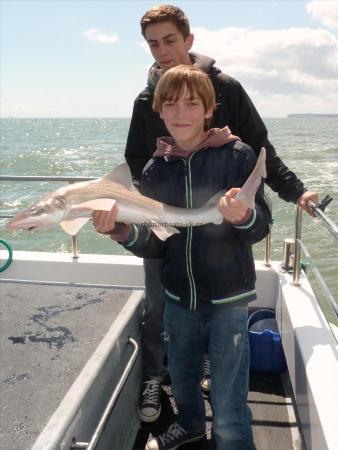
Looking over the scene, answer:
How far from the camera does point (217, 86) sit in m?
2.81

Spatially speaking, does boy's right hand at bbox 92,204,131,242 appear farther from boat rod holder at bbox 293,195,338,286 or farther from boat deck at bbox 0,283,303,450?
boat rod holder at bbox 293,195,338,286

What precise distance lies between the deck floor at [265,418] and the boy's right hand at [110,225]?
149cm

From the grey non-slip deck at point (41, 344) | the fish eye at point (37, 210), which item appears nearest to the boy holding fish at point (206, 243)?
the fish eye at point (37, 210)

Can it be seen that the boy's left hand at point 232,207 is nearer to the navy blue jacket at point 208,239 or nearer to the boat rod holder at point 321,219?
the navy blue jacket at point 208,239

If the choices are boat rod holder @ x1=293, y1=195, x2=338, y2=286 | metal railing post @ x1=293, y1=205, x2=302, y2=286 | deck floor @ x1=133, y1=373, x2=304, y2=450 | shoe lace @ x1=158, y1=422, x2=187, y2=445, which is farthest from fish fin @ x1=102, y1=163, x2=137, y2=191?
deck floor @ x1=133, y1=373, x2=304, y2=450

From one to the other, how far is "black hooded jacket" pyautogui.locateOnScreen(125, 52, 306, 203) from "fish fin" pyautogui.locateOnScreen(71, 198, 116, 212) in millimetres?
991

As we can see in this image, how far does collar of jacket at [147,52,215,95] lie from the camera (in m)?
2.80

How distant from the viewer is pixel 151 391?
3137mm

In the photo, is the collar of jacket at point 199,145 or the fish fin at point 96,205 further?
the collar of jacket at point 199,145

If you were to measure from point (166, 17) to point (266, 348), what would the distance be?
246cm

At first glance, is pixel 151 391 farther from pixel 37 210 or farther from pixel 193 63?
pixel 193 63

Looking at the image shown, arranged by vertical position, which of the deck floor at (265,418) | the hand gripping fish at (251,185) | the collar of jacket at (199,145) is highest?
the collar of jacket at (199,145)

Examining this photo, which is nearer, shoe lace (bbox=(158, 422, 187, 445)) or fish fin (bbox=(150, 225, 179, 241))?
fish fin (bbox=(150, 225, 179, 241))

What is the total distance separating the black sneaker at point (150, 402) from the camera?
3072mm
